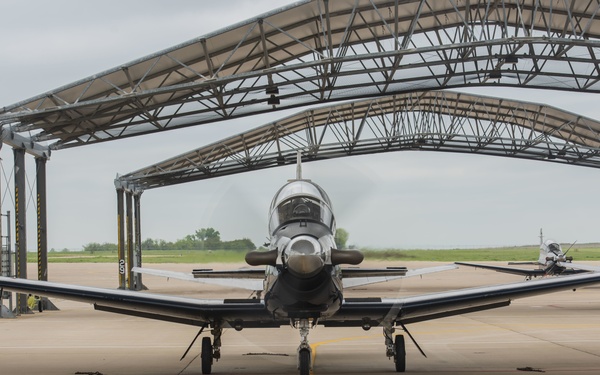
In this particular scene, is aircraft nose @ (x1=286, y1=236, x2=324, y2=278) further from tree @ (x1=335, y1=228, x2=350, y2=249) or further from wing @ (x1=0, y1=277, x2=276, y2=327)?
wing @ (x1=0, y1=277, x2=276, y2=327)

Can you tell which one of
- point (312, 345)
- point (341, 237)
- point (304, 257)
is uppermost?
point (341, 237)

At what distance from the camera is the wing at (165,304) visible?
10.4 m

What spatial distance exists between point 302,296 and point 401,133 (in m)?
23.2

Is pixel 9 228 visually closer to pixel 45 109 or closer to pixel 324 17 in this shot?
pixel 45 109

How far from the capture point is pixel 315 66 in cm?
1862

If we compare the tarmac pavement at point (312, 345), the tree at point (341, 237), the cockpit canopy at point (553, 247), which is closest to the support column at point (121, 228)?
the tarmac pavement at point (312, 345)

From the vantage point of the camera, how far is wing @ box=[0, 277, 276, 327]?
34.0 ft

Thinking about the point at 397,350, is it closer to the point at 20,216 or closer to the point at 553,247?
the point at 20,216

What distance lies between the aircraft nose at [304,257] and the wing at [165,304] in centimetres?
185

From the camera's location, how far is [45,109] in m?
19.3

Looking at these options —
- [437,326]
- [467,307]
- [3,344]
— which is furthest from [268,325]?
[437,326]

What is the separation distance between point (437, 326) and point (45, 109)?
11.3m

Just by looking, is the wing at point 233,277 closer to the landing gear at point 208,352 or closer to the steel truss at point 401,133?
the landing gear at point 208,352

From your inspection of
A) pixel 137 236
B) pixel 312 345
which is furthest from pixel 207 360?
pixel 137 236
